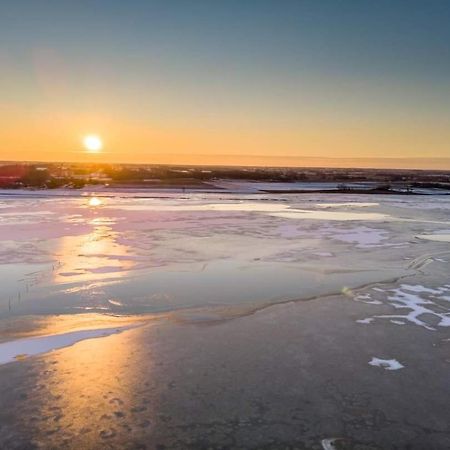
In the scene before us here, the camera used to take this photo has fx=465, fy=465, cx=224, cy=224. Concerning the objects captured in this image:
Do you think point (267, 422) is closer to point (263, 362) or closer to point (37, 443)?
point (263, 362)

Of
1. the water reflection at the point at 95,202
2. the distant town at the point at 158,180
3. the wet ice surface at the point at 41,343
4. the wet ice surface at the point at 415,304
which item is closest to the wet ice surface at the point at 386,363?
the wet ice surface at the point at 415,304

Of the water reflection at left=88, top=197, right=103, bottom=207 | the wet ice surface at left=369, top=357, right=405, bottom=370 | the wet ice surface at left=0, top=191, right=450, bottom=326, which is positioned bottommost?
the wet ice surface at left=369, top=357, right=405, bottom=370

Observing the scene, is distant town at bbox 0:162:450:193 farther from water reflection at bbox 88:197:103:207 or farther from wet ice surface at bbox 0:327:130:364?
wet ice surface at bbox 0:327:130:364

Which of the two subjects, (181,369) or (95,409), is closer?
(95,409)

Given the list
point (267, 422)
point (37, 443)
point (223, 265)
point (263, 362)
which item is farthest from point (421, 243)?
point (37, 443)

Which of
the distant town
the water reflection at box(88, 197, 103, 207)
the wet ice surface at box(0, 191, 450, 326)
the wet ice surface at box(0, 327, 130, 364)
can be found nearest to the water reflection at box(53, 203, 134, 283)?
the wet ice surface at box(0, 191, 450, 326)

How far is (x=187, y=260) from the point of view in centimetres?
1141

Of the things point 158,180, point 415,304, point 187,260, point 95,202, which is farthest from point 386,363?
point 158,180

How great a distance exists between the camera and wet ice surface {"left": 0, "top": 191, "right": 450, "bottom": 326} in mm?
8133

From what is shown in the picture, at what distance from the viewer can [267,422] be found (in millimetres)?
4168

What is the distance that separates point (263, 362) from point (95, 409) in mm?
2003

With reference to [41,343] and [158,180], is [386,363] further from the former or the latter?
[158,180]

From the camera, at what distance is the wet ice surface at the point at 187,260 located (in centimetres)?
813

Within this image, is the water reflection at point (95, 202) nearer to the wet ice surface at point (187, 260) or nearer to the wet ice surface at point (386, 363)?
the wet ice surface at point (187, 260)
